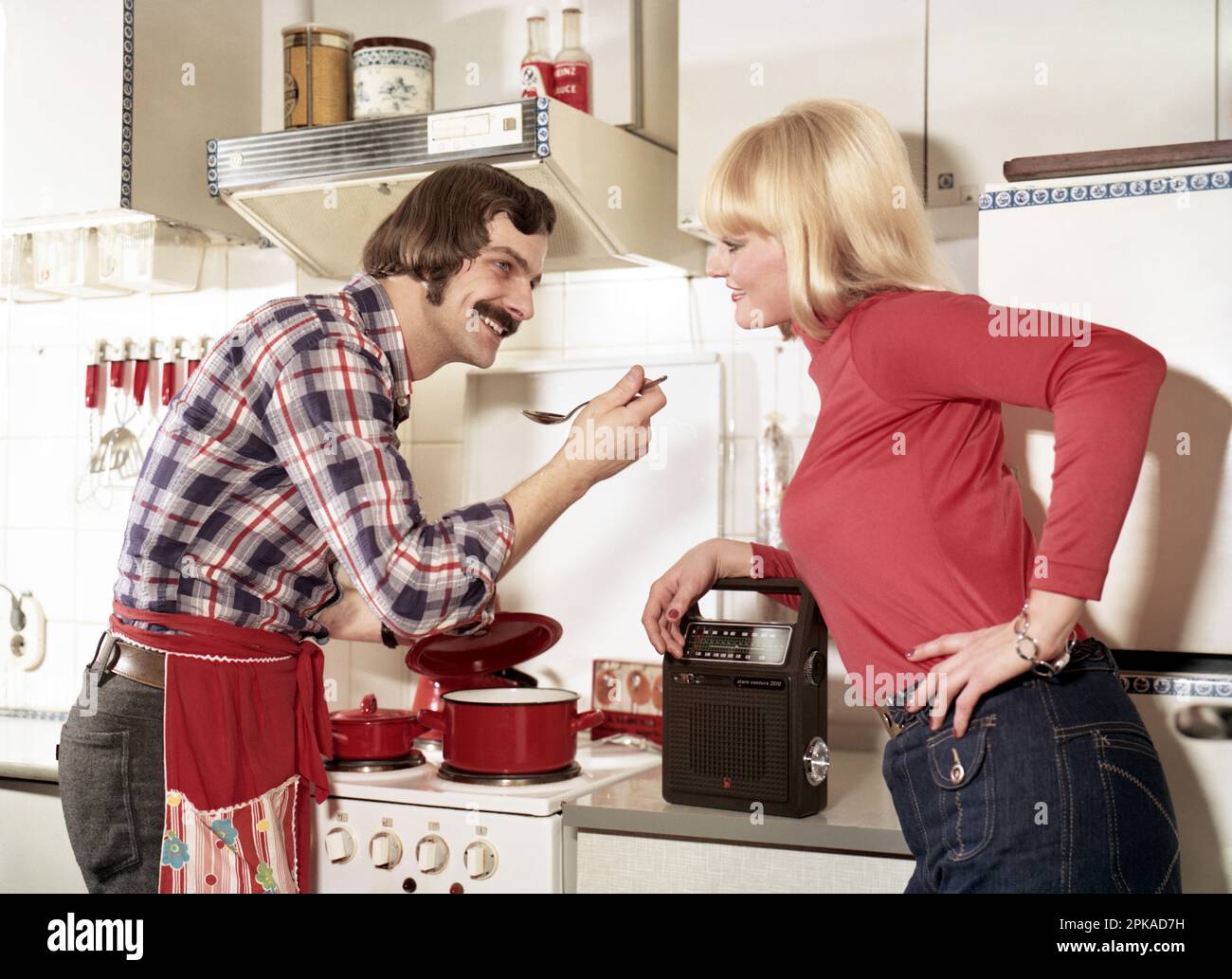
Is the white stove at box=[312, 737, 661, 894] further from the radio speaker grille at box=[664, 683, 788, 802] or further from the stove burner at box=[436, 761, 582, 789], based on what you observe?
the radio speaker grille at box=[664, 683, 788, 802]

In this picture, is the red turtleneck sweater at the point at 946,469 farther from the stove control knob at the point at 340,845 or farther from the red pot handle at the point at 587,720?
the stove control knob at the point at 340,845

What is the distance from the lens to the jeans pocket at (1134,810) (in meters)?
1.00

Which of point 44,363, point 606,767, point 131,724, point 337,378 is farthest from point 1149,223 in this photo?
point 44,363

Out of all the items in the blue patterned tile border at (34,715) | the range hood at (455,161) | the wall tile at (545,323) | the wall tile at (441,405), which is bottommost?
the blue patterned tile border at (34,715)

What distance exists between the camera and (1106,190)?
1.40 m

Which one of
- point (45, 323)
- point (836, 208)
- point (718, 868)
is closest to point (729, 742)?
point (718, 868)

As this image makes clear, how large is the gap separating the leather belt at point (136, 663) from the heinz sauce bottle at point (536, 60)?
3.31 ft

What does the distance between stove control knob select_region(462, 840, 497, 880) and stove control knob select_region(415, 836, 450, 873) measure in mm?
36

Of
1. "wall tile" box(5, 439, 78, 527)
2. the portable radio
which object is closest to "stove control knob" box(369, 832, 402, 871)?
the portable radio

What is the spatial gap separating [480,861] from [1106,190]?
1.09 meters

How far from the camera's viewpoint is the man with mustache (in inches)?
48.1

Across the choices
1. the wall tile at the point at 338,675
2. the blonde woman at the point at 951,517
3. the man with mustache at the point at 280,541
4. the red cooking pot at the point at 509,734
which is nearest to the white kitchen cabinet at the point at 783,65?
the man with mustache at the point at 280,541

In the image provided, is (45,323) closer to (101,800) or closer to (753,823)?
(101,800)

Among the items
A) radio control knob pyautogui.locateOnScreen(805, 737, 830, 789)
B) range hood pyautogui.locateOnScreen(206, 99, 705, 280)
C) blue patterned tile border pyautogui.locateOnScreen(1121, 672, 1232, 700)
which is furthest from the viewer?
range hood pyautogui.locateOnScreen(206, 99, 705, 280)
